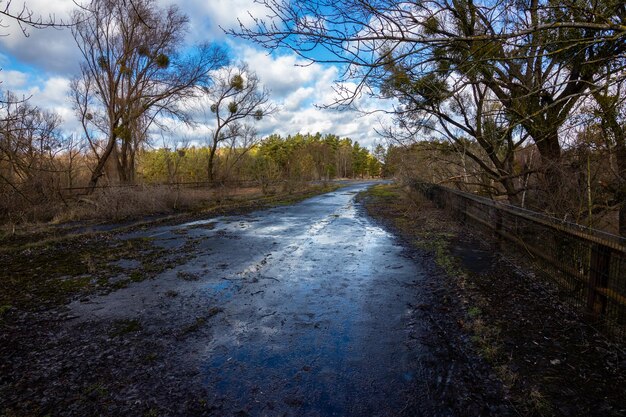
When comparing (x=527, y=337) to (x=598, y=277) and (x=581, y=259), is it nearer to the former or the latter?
(x=598, y=277)

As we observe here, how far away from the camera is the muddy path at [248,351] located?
9.93ft

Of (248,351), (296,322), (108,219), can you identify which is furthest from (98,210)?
(248,351)

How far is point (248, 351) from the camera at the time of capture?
393 centimetres

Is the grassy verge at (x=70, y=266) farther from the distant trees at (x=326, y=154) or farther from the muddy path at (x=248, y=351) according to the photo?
the distant trees at (x=326, y=154)

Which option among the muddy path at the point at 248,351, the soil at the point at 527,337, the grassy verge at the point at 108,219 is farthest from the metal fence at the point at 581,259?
the grassy verge at the point at 108,219

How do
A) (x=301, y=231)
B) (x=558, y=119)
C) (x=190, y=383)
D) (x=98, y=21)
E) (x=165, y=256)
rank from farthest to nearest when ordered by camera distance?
(x=98, y=21) → (x=301, y=231) → (x=165, y=256) → (x=558, y=119) → (x=190, y=383)

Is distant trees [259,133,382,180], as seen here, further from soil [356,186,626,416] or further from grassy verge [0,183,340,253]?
soil [356,186,626,416]

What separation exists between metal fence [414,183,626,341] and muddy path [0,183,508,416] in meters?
1.85

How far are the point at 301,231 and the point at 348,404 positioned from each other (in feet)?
31.5

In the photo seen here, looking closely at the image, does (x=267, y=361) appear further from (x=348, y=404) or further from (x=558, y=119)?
(x=558, y=119)

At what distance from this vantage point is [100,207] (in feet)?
55.0

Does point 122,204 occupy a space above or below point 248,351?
above

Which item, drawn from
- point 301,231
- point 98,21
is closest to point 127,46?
point 98,21

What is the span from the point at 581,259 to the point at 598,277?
63 cm
